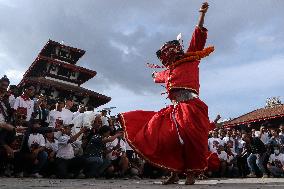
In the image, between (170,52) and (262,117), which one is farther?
(262,117)

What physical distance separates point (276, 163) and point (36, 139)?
8.95 m

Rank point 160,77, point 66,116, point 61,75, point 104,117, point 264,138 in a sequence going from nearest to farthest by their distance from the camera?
point 160,77 < point 66,116 < point 104,117 < point 264,138 < point 61,75

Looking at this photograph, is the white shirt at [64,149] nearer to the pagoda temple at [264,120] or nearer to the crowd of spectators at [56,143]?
the crowd of spectators at [56,143]

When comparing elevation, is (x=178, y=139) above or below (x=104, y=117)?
below

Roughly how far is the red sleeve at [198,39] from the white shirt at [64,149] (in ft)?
14.6

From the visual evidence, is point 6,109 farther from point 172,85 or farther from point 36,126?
point 172,85

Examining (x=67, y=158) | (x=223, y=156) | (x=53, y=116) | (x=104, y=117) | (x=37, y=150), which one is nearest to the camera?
(x=37, y=150)

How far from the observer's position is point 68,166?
30.7ft

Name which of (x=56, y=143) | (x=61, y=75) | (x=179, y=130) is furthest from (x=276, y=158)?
(x=61, y=75)

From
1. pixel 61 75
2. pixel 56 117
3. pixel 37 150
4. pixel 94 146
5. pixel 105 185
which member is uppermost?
pixel 61 75

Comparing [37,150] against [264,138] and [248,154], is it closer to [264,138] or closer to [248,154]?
[248,154]

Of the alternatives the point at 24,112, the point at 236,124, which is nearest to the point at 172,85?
the point at 24,112

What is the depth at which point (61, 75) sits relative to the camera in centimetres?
3144

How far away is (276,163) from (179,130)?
31.6ft
